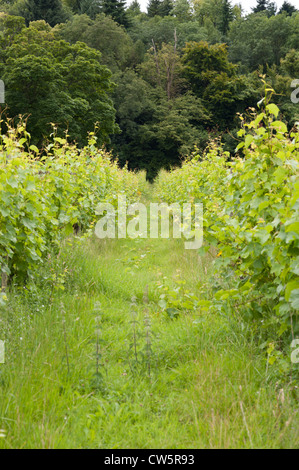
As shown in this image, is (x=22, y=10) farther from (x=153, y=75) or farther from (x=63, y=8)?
(x=153, y=75)

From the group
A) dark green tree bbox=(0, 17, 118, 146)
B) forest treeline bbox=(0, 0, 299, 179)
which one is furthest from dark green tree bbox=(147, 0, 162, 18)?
dark green tree bbox=(0, 17, 118, 146)

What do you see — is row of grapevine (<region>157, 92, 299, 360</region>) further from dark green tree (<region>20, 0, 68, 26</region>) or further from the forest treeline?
dark green tree (<region>20, 0, 68, 26</region>)

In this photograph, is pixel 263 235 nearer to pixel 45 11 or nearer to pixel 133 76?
pixel 133 76

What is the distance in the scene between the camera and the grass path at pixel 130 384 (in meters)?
1.99

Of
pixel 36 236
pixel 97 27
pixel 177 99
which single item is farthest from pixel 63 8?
pixel 36 236

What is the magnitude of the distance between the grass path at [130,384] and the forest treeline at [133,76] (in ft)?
58.4

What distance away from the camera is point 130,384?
99.2 inches

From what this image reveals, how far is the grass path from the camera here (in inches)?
78.3

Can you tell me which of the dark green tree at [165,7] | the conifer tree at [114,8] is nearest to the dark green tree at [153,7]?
the dark green tree at [165,7]

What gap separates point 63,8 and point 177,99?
1208 cm

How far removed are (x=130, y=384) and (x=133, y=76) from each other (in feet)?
96.9

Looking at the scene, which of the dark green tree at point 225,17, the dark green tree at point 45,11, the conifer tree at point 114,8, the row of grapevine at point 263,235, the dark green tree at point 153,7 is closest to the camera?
the row of grapevine at point 263,235

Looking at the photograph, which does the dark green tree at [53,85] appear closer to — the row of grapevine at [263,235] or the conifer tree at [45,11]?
the conifer tree at [45,11]

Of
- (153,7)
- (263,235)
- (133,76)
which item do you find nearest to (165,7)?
(153,7)
